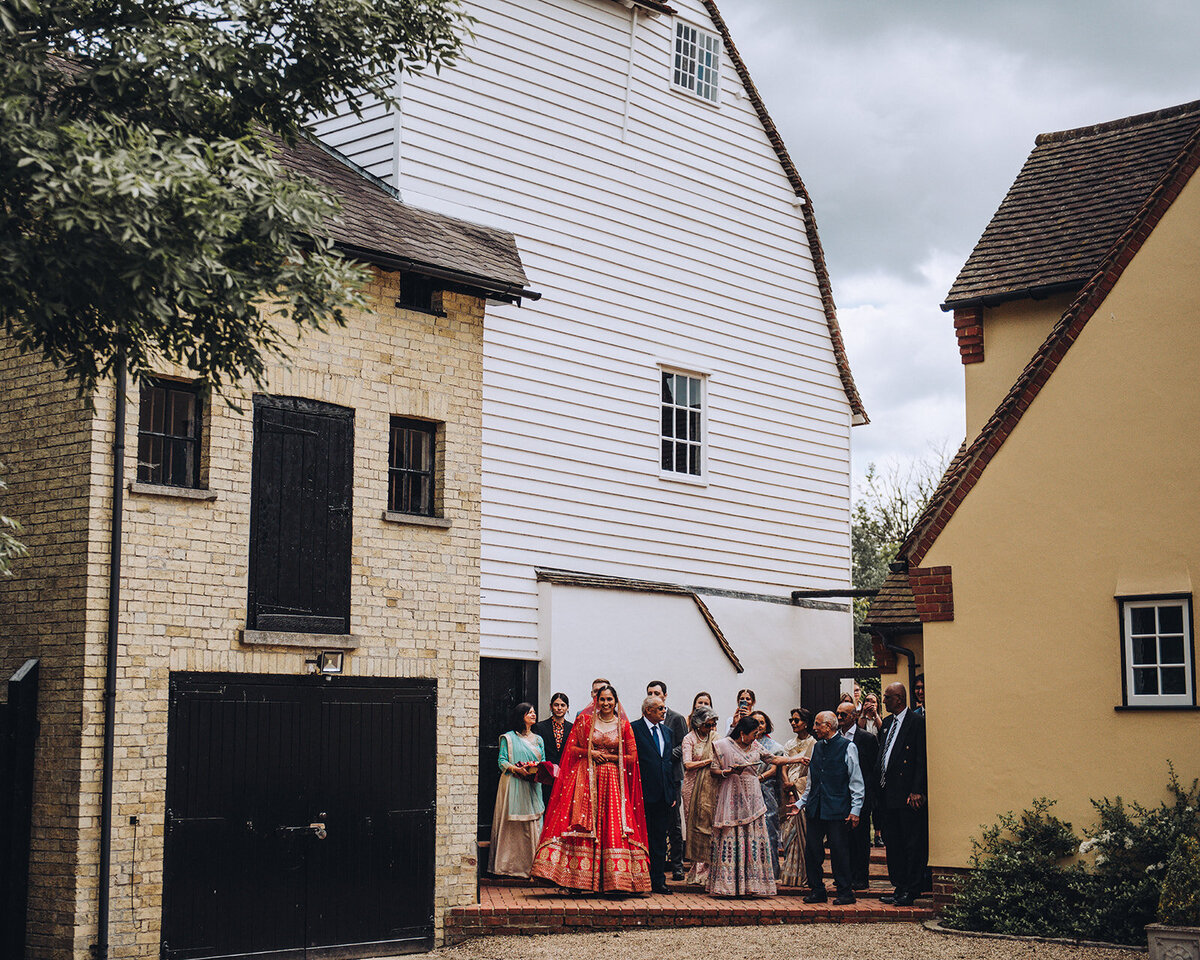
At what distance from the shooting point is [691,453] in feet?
66.6

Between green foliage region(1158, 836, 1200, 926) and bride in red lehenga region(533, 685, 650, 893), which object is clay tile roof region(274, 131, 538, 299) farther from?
green foliage region(1158, 836, 1200, 926)

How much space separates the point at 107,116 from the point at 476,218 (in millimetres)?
9097

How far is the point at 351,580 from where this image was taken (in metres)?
14.1

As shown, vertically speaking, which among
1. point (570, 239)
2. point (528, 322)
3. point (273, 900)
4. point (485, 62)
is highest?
point (485, 62)

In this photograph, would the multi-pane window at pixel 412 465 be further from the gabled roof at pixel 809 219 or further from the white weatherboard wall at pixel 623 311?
the gabled roof at pixel 809 219

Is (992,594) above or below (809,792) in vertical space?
above

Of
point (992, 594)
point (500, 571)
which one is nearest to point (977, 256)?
point (992, 594)

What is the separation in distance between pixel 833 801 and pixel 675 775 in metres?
1.98

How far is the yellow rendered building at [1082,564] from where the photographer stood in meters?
13.7

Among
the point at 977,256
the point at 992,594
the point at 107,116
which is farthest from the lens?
the point at 977,256

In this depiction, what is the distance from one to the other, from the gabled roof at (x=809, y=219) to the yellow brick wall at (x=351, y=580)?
781 cm

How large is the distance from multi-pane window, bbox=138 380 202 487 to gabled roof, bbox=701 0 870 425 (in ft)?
36.5

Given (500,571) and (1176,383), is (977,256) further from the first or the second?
(500,571)

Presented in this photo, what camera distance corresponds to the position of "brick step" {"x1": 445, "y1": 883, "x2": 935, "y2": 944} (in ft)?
46.3
